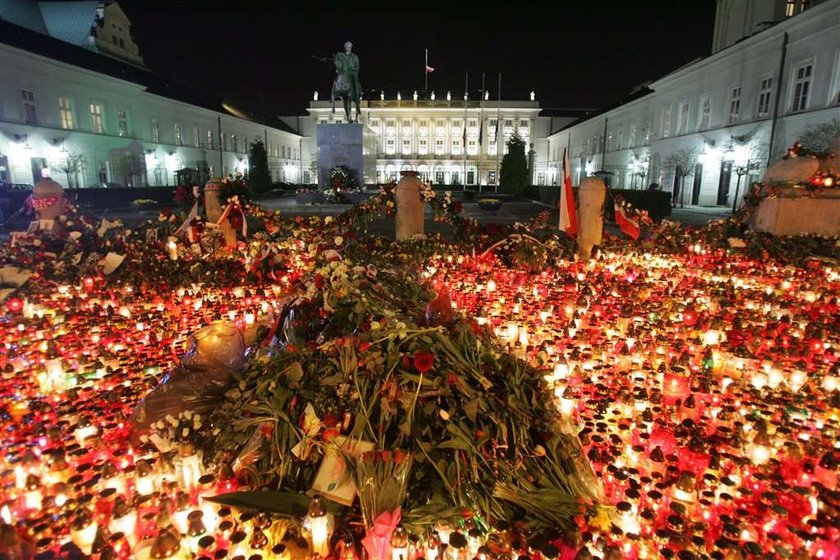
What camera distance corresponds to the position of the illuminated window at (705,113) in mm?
35938

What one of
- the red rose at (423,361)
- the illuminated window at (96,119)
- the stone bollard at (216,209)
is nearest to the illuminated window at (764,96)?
the stone bollard at (216,209)

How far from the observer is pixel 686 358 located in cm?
488

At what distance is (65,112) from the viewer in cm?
3428

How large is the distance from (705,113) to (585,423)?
4010 centimetres

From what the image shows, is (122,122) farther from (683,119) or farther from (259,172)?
(683,119)

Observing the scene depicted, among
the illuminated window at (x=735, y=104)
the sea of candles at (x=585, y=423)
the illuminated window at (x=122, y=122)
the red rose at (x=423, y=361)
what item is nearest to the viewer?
the sea of candles at (x=585, y=423)

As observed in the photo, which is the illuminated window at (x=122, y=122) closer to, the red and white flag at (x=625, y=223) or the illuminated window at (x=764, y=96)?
the red and white flag at (x=625, y=223)

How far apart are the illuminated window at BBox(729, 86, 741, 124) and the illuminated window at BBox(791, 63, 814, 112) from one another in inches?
187

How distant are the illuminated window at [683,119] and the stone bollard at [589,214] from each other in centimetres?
3379

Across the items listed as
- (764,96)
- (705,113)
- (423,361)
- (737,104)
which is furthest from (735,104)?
(423,361)

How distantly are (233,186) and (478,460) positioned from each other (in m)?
10.6

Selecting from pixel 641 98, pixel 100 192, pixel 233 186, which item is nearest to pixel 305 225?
pixel 233 186

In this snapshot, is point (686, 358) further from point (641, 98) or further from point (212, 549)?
point (641, 98)

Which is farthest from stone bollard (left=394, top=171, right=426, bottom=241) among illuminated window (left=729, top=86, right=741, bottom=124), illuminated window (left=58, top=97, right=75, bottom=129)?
illuminated window (left=58, top=97, right=75, bottom=129)
